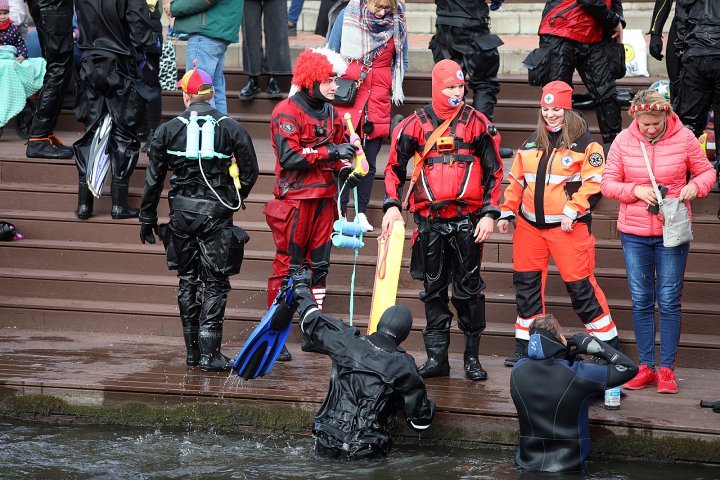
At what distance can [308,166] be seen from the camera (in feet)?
27.1

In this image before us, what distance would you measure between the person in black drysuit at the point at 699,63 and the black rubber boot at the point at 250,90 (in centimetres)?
455

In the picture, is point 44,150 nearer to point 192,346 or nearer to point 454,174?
point 192,346

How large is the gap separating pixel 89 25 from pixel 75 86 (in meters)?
1.91

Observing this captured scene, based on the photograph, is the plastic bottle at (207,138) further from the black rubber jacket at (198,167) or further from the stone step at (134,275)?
the stone step at (134,275)

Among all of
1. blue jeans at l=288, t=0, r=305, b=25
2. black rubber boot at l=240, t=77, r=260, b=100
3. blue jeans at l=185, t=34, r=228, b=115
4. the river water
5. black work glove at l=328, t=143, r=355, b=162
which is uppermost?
blue jeans at l=288, t=0, r=305, b=25

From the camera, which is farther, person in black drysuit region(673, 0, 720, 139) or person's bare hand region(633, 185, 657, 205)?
person in black drysuit region(673, 0, 720, 139)

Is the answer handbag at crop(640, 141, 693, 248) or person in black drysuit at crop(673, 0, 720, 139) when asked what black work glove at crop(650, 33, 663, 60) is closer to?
person in black drysuit at crop(673, 0, 720, 139)

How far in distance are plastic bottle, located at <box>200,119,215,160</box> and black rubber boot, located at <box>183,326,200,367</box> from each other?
1297mm

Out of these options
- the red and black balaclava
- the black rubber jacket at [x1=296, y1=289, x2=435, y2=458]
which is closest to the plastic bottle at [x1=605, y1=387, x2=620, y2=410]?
the black rubber jacket at [x1=296, y1=289, x2=435, y2=458]

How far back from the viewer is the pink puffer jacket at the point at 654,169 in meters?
7.76

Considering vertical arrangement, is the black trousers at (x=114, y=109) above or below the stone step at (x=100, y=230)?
above

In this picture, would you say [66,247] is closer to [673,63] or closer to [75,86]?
[75,86]

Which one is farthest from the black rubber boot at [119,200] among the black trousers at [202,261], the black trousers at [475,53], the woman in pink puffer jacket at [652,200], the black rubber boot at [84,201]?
the woman in pink puffer jacket at [652,200]

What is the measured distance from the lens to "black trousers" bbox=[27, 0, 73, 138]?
10672 millimetres
